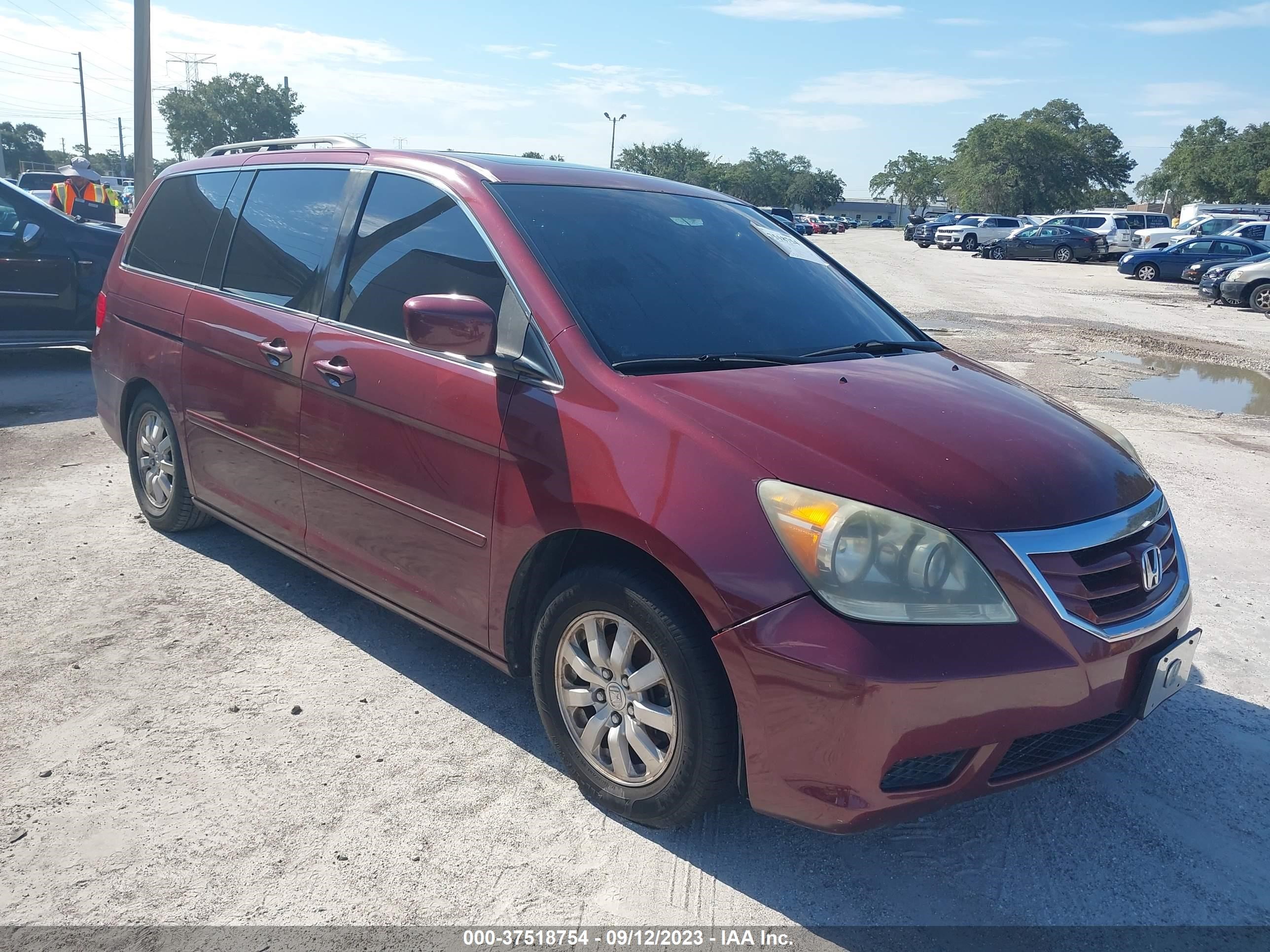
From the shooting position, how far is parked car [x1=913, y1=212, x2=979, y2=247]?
170 ft

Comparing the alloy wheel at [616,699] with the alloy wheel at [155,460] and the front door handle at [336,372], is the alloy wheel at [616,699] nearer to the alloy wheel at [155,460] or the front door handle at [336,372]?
the front door handle at [336,372]

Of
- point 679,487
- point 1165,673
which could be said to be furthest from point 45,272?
point 1165,673

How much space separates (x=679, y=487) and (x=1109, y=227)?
145 feet

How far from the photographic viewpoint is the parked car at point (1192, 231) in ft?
120

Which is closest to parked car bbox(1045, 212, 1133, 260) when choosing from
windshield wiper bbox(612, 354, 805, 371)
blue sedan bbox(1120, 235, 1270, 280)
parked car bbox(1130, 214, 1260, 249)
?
parked car bbox(1130, 214, 1260, 249)

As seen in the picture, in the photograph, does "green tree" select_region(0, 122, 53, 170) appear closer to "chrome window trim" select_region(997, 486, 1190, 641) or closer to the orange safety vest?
the orange safety vest

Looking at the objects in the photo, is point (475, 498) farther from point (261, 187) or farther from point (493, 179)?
point (261, 187)

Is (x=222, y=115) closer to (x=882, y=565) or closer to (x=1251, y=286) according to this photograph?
(x=1251, y=286)

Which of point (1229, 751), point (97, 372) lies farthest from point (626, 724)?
point (97, 372)

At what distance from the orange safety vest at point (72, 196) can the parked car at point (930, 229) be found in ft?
130

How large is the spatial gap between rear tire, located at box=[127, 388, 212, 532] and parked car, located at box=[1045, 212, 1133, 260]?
138 feet

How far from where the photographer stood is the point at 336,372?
358cm

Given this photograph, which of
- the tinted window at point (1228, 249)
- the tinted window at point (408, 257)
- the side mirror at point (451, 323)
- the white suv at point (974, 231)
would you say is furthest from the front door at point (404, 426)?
the white suv at point (974, 231)

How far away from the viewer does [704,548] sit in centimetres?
248
